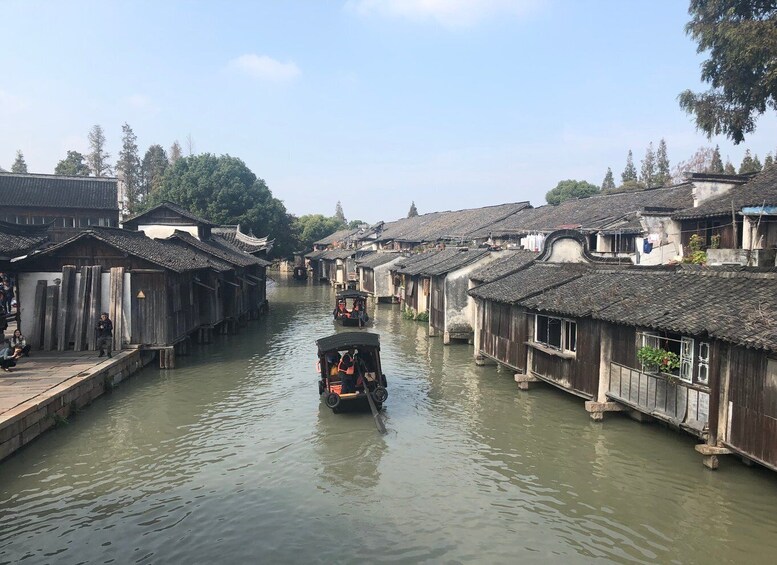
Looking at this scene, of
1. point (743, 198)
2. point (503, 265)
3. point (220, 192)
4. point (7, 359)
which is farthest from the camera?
point (220, 192)

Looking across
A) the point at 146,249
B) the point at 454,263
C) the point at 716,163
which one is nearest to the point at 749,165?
the point at 716,163

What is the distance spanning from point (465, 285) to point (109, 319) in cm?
1548

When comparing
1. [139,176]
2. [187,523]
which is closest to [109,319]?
[187,523]

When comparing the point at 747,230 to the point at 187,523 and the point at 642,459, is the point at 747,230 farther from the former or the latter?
the point at 187,523

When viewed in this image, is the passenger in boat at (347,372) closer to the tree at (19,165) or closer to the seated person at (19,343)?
the seated person at (19,343)

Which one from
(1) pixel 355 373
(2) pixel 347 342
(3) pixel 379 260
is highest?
(3) pixel 379 260

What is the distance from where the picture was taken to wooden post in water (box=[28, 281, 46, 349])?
62.6ft

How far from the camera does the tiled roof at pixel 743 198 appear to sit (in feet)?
65.5

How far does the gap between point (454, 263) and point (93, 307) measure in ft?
54.6

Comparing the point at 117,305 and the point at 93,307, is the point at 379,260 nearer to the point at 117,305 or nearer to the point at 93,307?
Answer: the point at 117,305

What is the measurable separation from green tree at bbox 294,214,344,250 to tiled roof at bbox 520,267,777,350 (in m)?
72.6

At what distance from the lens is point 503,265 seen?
85.1 feet

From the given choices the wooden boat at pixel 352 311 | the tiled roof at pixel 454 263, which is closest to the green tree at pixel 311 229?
the wooden boat at pixel 352 311

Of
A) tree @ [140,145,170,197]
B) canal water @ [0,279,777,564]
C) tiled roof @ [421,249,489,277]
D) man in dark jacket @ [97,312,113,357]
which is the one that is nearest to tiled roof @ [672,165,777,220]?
tiled roof @ [421,249,489,277]
